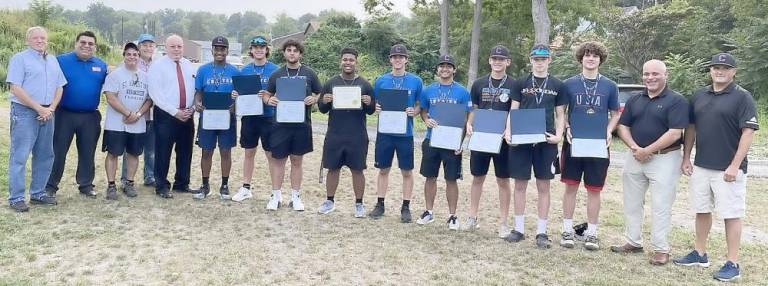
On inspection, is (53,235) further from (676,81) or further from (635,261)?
(676,81)

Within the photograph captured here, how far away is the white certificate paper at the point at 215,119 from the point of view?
7.00 m

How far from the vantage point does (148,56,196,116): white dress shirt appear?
6.93 m

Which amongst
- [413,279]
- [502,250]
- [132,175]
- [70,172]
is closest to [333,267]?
[413,279]

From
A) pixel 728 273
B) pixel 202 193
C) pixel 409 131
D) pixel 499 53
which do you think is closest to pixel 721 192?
pixel 728 273

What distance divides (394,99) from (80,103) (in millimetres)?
3409

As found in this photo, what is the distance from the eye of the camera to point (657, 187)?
542 cm

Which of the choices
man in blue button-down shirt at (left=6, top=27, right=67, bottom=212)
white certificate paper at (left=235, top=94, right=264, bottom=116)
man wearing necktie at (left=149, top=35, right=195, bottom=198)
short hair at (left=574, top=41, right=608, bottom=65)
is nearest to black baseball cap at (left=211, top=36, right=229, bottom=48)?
man wearing necktie at (left=149, top=35, right=195, bottom=198)

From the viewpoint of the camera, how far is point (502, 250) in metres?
5.64

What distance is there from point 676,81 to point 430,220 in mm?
17246

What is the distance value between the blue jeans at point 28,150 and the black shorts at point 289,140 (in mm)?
2302

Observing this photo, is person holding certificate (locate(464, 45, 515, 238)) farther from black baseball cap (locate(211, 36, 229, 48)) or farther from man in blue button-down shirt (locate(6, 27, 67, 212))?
man in blue button-down shirt (locate(6, 27, 67, 212))

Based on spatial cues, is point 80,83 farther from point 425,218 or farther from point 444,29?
point 444,29

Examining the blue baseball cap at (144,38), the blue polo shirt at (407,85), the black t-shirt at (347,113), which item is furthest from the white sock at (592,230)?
the blue baseball cap at (144,38)

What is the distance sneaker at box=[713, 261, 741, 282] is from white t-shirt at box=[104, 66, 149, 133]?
237 inches
